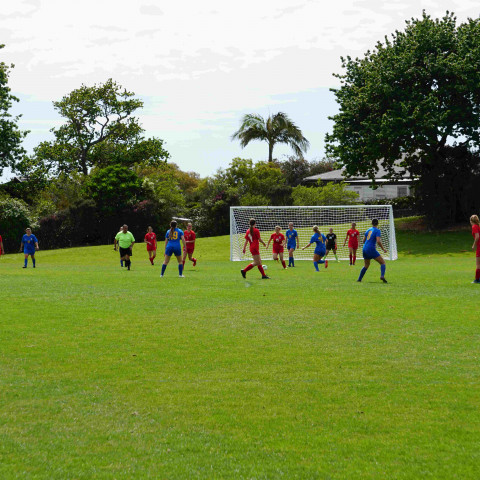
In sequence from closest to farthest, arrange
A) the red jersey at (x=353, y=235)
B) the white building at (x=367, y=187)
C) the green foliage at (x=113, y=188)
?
the red jersey at (x=353, y=235)
the green foliage at (x=113, y=188)
the white building at (x=367, y=187)

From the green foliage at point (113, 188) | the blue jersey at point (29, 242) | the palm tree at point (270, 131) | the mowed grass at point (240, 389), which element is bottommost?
the mowed grass at point (240, 389)

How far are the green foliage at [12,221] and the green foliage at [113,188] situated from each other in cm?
699

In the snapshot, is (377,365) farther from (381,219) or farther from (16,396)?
(381,219)

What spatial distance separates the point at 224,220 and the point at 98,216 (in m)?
10.8

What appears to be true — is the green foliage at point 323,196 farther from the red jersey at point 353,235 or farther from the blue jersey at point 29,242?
the blue jersey at point 29,242

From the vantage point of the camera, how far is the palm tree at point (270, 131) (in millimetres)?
64375

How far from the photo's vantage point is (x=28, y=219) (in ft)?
162

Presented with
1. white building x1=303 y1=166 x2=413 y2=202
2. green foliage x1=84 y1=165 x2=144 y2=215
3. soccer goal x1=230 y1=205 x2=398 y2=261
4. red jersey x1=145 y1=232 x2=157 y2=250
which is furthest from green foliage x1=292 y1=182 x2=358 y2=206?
red jersey x1=145 y1=232 x2=157 y2=250

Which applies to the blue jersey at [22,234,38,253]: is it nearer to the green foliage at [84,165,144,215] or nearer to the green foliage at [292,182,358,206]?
the green foliage at [84,165,144,215]

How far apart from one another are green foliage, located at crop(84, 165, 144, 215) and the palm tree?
44.6ft

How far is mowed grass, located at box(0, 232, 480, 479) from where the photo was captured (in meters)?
5.04

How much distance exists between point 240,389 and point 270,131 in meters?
59.4

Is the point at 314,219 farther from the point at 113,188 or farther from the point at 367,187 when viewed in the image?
the point at 367,187

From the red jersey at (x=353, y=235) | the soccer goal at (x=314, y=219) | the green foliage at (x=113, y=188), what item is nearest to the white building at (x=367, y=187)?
the green foliage at (x=113, y=188)
